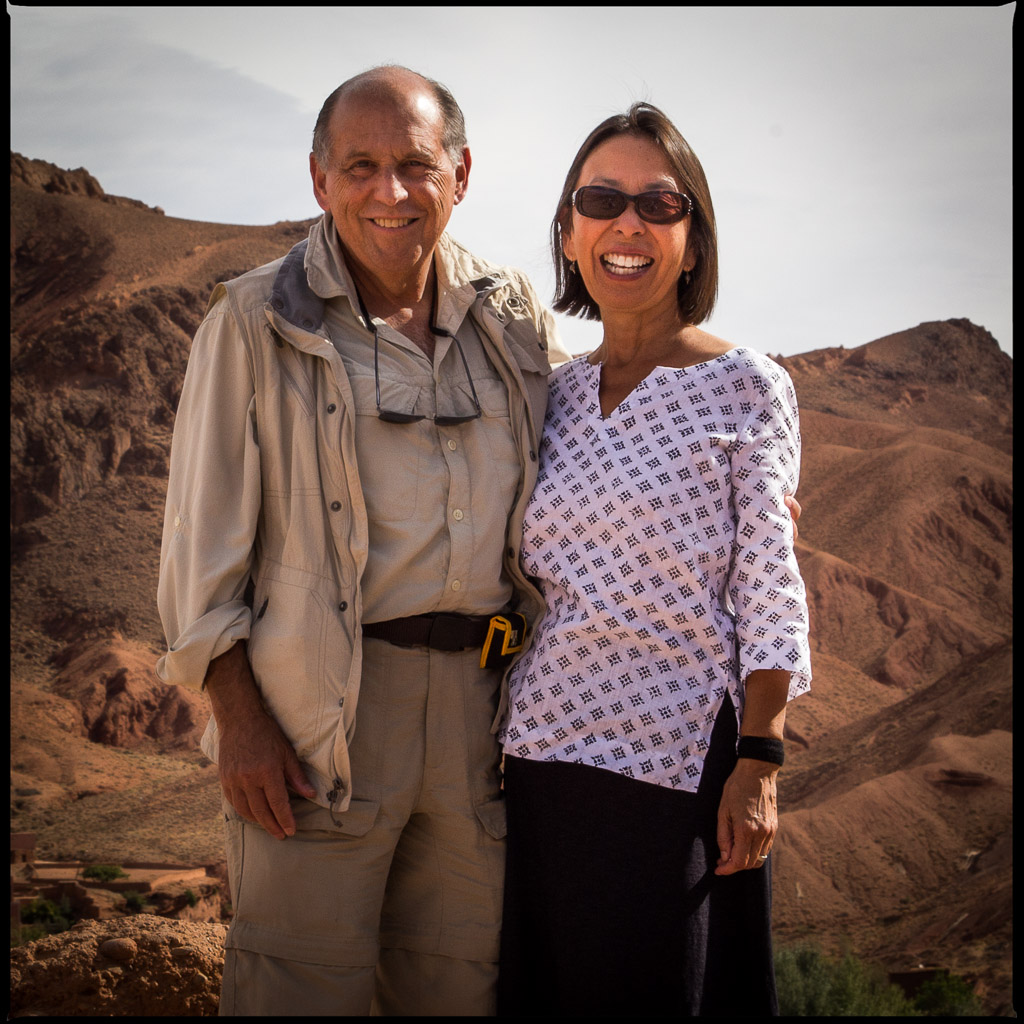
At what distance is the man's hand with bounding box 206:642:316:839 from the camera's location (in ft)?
8.01

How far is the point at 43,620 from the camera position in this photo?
18.0 metres

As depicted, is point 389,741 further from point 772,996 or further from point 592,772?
point 772,996

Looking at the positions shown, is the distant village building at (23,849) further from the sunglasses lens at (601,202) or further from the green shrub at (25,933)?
the sunglasses lens at (601,202)

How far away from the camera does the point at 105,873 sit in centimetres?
1157

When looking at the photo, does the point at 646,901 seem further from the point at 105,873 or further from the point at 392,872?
the point at 105,873

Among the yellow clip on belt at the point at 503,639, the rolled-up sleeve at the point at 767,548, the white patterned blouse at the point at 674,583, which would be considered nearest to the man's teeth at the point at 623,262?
the white patterned blouse at the point at 674,583

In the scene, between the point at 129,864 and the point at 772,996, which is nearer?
the point at 772,996

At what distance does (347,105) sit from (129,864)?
37.9 feet

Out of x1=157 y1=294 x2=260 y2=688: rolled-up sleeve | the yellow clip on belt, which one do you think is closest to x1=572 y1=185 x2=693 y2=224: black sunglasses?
x1=157 y1=294 x2=260 y2=688: rolled-up sleeve

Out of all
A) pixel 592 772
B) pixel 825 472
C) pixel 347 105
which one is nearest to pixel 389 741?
pixel 592 772

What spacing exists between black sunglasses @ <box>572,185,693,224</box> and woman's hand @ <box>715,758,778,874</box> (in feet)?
4.66

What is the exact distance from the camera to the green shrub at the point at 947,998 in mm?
8961

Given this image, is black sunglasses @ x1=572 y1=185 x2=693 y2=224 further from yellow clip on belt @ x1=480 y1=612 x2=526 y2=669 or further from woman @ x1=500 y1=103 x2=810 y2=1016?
yellow clip on belt @ x1=480 y1=612 x2=526 y2=669

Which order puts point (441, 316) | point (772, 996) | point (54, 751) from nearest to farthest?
point (772, 996) → point (441, 316) → point (54, 751)
